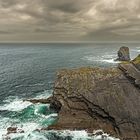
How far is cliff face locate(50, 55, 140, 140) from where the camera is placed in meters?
58.5

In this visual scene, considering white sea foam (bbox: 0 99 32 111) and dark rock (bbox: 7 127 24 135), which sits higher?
white sea foam (bbox: 0 99 32 111)

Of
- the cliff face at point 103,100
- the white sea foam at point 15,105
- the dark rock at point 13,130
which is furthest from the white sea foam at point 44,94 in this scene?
the dark rock at point 13,130

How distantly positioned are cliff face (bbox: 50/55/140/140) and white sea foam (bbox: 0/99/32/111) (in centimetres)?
1623

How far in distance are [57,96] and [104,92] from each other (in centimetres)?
1267

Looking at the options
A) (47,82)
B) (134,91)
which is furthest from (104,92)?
(47,82)

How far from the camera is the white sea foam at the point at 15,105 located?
74.4m

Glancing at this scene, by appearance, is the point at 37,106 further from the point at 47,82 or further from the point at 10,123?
the point at 47,82

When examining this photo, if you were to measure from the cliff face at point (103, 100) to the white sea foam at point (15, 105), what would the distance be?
16.2 meters

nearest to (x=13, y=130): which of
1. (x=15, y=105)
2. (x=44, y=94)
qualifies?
(x=15, y=105)

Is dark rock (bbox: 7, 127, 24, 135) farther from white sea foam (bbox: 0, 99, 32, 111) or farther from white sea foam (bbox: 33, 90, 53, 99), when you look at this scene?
white sea foam (bbox: 33, 90, 53, 99)

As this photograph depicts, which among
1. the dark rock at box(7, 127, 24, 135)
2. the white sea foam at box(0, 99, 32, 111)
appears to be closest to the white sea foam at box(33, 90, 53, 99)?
the white sea foam at box(0, 99, 32, 111)

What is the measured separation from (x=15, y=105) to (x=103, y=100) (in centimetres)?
2954

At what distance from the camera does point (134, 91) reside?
60438 mm

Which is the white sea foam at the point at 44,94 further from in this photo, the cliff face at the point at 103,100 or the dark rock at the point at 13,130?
the dark rock at the point at 13,130
